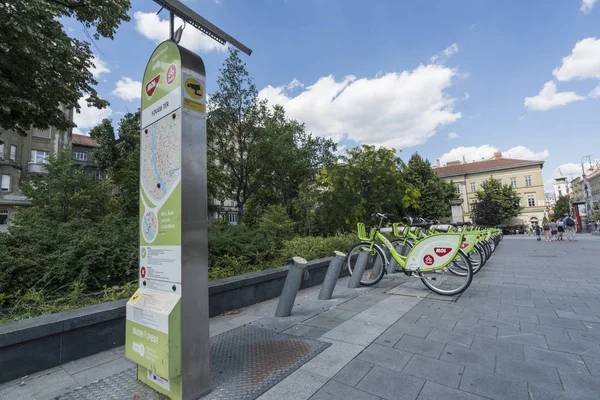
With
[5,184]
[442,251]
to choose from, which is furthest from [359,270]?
[5,184]

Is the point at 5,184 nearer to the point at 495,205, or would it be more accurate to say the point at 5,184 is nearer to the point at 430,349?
the point at 430,349

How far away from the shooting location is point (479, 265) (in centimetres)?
730

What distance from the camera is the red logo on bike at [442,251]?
17.0ft

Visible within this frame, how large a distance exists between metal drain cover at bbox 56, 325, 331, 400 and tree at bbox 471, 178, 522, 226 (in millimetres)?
48367

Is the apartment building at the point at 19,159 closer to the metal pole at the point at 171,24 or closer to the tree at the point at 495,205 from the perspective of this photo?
the metal pole at the point at 171,24

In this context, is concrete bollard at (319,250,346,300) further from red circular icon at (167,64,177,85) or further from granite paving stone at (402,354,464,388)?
red circular icon at (167,64,177,85)

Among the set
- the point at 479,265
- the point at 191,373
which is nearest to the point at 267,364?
the point at 191,373

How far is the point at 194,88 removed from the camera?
2340 millimetres

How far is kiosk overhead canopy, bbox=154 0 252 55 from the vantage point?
252 centimetres


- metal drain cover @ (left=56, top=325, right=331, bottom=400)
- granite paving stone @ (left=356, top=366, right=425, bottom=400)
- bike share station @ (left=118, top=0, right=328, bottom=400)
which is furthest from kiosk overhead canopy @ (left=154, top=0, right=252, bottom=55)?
granite paving stone @ (left=356, top=366, right=425, bottom=400)

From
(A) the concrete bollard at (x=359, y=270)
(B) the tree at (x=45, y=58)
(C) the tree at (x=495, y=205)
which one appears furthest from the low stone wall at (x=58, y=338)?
(C) the tree at (x=495, y=205)

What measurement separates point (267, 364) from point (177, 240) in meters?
1.43

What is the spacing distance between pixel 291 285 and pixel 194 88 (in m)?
2.77

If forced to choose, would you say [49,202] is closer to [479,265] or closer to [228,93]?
[228,93]
